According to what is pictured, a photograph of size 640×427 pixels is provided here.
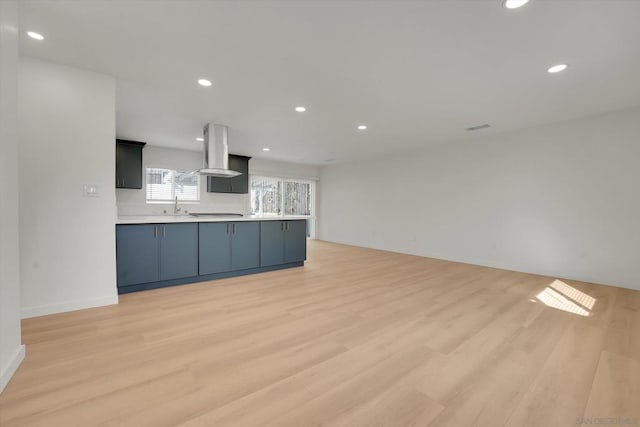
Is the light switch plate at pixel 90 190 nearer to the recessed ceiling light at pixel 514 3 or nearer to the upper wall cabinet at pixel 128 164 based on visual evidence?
the upper wall cabinet at pixel 128 164

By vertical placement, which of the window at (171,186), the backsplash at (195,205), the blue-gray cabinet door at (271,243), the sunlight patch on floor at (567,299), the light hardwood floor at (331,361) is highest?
the window at (171,186)

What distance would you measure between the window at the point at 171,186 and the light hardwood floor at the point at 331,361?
3.38 metres

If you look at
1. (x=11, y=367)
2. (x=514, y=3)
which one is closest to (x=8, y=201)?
(x=11, y=367)

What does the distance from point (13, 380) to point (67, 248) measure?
1368mm

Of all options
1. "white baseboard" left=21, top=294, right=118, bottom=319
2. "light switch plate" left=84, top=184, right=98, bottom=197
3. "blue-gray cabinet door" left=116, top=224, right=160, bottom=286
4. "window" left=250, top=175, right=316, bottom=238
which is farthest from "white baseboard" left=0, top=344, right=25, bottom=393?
"window" left=250, top=175, right=316, bottom=238

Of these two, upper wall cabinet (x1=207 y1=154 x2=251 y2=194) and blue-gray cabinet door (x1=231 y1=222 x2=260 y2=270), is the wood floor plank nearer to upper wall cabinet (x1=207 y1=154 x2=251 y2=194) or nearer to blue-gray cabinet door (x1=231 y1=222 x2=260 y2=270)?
blue-gray cabinet door (x1=231 y1=222 x2=260 y2=270)

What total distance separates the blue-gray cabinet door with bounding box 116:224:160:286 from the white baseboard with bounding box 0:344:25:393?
1.34 meters

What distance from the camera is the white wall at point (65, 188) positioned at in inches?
93.4

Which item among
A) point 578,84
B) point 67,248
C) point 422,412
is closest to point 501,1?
point 578,84

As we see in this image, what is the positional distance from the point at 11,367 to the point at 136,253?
5.45ft

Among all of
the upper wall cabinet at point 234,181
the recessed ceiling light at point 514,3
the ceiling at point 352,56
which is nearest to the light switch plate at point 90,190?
the ceiling at point 352,56

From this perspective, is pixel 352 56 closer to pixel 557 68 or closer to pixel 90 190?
pixel 557 68

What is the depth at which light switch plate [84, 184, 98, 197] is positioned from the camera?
2.58 m

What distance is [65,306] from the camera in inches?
98.5
